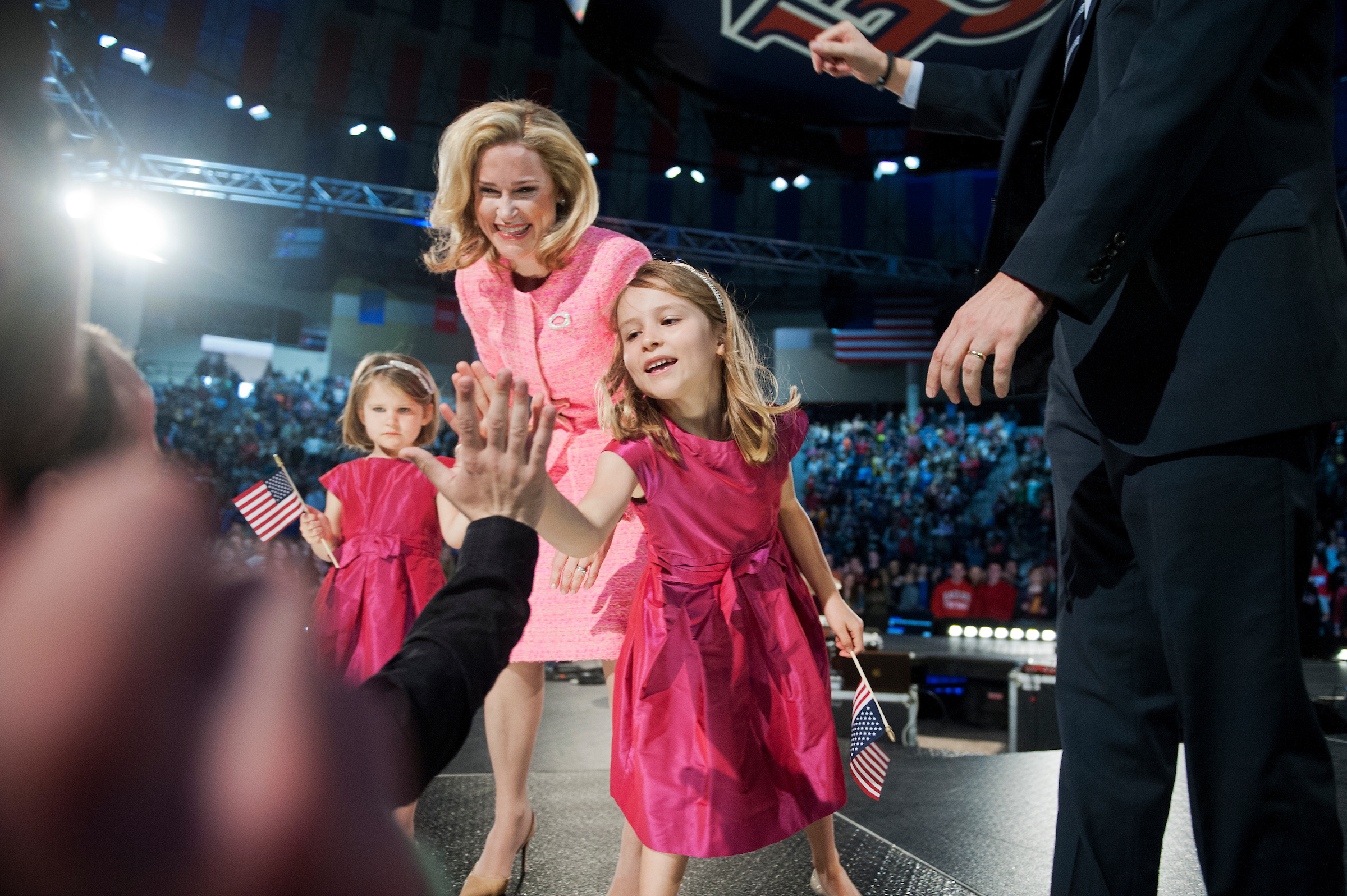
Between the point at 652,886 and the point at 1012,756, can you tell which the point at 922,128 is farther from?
the point at 1012,756

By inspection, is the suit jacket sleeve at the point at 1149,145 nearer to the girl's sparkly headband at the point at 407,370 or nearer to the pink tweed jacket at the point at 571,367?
the pink tweed jacket at the point at 571,367

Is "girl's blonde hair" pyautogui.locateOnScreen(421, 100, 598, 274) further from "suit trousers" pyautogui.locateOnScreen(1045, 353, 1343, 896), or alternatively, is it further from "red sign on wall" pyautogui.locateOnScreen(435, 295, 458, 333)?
"red sign on wall" pyautogui.locateOnScreen(435, 295, 458, 333)

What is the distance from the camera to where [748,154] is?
37.4 ft

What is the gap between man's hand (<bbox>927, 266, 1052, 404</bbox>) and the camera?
3.12 ft

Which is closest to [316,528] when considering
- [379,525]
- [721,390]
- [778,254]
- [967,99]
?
[379,525]

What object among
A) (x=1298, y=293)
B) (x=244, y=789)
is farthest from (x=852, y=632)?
(x=244, y=789)

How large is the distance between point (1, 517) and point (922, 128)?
152cm

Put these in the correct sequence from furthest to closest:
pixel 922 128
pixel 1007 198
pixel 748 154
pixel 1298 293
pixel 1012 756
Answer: pixel 748 154 < pixel 1012 756 < pixel 922 128 < pixel 1007 198 < pixel 1298 293

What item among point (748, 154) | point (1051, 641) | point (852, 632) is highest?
point (748, 154)

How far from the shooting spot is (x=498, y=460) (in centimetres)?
81

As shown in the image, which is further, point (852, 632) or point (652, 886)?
point (852, 632)

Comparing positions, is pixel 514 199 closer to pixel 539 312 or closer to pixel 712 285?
pixel 539 312

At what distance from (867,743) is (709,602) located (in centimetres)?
54

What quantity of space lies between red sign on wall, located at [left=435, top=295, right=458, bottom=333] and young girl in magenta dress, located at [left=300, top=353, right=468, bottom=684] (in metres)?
13.6
